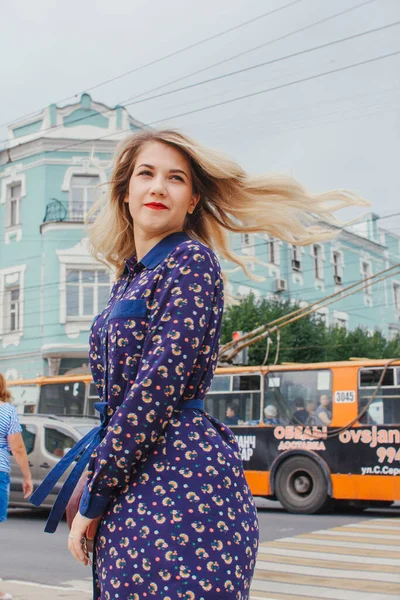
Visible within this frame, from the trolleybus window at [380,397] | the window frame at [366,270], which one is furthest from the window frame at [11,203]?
the trolleybus window at [380,397]

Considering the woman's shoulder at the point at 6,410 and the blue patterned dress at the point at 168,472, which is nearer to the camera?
the blue patterned dress at the point at 168,472

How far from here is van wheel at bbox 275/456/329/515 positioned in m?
15.3

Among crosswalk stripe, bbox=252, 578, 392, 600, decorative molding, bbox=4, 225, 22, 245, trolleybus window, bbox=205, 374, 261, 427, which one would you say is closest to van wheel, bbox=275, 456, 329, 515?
trolleybus window, bbox=205, 374, 261, 427

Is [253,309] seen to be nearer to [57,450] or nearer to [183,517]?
[57,450]

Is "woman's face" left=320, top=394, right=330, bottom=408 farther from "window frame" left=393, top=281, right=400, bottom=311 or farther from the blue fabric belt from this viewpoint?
"window frame" left=393, top=281, right=400, bottom=311

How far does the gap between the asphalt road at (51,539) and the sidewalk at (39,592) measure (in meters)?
0.41

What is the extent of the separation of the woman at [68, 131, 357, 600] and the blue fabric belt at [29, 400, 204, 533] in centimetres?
3

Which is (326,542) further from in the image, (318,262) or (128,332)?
(318,262)

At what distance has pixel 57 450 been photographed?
13.7m

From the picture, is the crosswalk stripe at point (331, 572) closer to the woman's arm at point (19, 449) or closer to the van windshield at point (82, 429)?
the woman's arm at point (19, 449)

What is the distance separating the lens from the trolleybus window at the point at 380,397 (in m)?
14.9

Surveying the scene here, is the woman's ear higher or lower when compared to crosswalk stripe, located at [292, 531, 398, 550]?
higher

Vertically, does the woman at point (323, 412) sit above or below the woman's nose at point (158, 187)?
below

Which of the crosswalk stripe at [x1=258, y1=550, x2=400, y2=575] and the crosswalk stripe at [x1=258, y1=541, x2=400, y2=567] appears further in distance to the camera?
the crosswalk stripe at [x1=258, y1=541, x2=400, y2=567]
